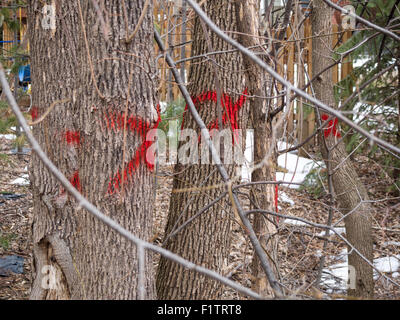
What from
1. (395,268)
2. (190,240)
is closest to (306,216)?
(395,268)

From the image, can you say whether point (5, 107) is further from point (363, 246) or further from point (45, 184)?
point (363, 246)

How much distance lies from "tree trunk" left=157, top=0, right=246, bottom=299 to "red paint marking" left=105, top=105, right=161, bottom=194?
0.97 metres

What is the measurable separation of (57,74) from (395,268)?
408 cm

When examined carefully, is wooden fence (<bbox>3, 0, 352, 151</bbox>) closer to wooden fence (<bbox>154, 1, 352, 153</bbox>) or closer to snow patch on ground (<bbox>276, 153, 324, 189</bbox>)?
wooden fence (<bbox>154, 1, 352, 153</bbox>)

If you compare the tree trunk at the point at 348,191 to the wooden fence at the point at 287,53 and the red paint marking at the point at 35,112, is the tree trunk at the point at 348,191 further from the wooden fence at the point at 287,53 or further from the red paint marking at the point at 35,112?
the red paint marking at the point at 35,112

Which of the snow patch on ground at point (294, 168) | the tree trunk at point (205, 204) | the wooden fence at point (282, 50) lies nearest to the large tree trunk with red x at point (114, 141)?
the wooden fence at point (282, 50)

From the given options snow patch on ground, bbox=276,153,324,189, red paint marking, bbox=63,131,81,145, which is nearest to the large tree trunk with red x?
red paint marking, bbox=63,131,81,145

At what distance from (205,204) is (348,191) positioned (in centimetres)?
182

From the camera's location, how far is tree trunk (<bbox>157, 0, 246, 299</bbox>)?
10.9 ft

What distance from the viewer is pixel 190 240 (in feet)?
10.9

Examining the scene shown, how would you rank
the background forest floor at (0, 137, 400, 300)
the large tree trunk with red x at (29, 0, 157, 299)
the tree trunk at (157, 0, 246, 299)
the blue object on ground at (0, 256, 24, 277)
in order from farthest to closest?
1. the blue object on ground at (0, 256, 24, 277)
2. the background forest floor at (0, 137, 400, 300)
3. the tree trunk at (157, 0, 246, 299)
4. the large tree trunk with red x at (29, 0, 157, 299)

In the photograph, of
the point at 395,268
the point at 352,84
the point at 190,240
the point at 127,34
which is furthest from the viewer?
the point at 352,84

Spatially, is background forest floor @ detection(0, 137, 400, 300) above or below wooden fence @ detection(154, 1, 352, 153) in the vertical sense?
below
